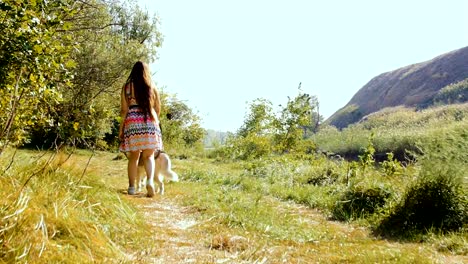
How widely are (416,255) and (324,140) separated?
95.7 feet

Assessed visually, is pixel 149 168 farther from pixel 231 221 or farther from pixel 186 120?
pixel 186 120

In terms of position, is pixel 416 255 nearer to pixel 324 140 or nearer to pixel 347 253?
pixel 347 253

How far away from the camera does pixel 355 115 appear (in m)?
75.6

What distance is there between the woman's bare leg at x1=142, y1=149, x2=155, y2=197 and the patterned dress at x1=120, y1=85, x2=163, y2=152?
0.14 m

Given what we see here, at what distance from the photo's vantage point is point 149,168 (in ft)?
17.2

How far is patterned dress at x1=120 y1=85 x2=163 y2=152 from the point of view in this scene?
5.13m

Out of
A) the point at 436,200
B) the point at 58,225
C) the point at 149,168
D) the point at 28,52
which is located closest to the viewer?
the point at 58,225

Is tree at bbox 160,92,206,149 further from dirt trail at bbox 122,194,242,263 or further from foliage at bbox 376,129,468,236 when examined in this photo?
foliage at bbox 376,129,468,236

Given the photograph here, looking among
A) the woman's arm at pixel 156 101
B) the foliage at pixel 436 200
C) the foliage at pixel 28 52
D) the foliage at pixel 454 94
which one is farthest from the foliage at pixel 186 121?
the foliage at pixel 454 94

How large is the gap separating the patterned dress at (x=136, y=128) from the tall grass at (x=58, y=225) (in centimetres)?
162

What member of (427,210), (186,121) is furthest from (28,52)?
(186,121)

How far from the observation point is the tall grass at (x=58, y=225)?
2016 mm

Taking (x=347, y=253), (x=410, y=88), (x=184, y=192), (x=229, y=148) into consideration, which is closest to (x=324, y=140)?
(x=229, y=148)

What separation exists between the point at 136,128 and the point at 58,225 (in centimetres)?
281
